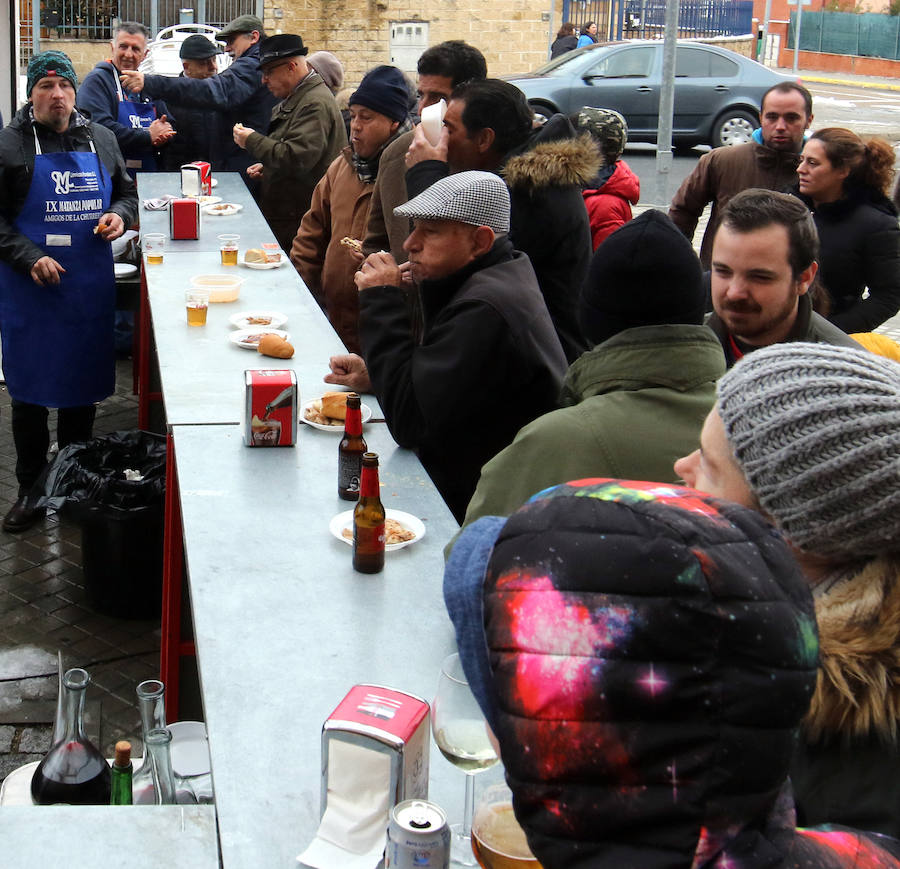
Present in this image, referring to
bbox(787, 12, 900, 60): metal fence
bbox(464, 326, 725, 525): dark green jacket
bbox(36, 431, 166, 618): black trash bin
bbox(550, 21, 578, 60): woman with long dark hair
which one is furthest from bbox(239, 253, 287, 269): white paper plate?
bbox(787, 12, 900, 60): metal fence

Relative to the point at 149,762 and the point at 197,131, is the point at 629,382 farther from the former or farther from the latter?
the point at 197,131

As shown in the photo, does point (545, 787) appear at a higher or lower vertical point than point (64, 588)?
higher

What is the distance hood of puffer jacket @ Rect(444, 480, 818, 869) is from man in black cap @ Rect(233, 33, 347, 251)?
6.36 m

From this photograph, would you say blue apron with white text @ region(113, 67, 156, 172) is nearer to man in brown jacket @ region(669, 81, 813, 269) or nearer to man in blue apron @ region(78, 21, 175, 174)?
man in blue apron @ region(78, 21, 175, 174)

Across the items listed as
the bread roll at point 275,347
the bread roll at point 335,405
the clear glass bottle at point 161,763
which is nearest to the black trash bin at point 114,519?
the bread roll at point 275,347

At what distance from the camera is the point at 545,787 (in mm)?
1006

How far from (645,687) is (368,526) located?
193cm

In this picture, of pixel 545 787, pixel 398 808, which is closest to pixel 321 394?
pixel 398 808

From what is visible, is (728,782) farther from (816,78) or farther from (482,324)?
(816,78)

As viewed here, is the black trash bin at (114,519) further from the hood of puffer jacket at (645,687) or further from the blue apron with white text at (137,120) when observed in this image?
the blue apron with white text at (137,120)

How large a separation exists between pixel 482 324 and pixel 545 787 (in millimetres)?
2321

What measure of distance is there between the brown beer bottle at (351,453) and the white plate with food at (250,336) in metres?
1.44

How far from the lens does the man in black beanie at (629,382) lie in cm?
249

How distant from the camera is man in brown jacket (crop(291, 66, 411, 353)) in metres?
5.57
